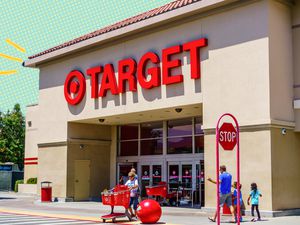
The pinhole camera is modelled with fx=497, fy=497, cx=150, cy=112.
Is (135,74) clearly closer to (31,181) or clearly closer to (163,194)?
(163,194)

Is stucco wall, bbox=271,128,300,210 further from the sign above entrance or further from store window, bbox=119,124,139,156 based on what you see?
store window, bbox=119,124,139,156

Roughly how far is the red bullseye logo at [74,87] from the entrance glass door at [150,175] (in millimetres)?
5785

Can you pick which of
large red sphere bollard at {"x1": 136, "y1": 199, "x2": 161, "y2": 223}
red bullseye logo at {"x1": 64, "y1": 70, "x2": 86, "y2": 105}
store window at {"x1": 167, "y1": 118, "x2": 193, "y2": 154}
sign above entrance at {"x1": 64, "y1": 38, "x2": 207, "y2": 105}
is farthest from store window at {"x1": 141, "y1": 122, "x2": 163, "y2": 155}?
large red sphere bollard at {"x1": 136, "y1": 199, "x2": 161, "y2": 223}

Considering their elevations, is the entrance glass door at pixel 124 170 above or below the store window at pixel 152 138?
below

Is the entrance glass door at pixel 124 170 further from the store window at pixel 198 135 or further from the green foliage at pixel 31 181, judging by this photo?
the green foliage at pixel 31 181

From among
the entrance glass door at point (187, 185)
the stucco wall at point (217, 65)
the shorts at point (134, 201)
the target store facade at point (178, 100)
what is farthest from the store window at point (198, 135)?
the shorts at point (134, 201)

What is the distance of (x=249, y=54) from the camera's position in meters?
20.1

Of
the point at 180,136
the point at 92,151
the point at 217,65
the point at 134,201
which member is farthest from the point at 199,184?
the point at 134,201

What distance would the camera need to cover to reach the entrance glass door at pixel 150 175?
1145 inches

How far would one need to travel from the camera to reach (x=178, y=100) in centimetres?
2264

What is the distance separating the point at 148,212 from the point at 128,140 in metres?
14.9

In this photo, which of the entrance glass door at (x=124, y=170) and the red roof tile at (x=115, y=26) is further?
the entrance glass door at (x=124, y=170)

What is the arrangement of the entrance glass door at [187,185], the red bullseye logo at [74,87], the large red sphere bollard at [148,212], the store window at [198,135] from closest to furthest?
the large red sphere bollard at [148,212] < the store window at [198,135] < the entrance glass door at [187,185] < the red bullseye logo at [74,87]

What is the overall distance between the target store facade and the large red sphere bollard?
482cm
